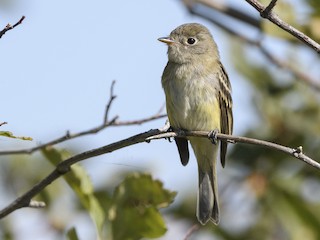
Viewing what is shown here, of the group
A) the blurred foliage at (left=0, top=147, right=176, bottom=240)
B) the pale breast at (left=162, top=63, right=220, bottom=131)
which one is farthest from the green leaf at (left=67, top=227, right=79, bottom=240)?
the pale breast at (left=162, top=63, right=220, bottom=131)

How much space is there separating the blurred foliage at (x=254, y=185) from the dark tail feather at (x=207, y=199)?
0.12 meters

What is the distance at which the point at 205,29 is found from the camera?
202 inches

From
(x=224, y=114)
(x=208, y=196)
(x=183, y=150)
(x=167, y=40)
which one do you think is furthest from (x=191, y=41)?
(x=208, y=196)

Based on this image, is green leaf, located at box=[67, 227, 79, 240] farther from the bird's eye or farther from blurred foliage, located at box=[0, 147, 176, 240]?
the bird's eye

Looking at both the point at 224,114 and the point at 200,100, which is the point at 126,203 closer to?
the point at 200,100

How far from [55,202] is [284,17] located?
5.59 feet

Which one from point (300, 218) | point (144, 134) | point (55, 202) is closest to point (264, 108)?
point (300, 218)

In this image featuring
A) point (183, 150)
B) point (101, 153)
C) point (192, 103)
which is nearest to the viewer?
point (101, 153)

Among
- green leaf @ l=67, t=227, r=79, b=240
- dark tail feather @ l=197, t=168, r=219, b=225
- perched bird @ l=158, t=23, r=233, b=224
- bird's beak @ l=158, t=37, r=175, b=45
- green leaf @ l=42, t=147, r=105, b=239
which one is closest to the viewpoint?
green leaf @ l=67, t=227, r=79, b=240

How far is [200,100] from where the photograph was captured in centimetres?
435

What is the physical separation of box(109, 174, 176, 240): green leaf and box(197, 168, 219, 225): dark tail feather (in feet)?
2.91

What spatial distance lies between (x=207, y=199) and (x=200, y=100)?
1.96ft

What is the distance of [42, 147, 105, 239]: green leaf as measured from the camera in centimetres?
308

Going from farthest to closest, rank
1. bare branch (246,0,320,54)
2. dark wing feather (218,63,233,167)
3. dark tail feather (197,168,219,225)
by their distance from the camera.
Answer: dark wing feather (218,63,233,167)
dark tail feather (197,168,219,225)
bare branch (246,0,320,54)
